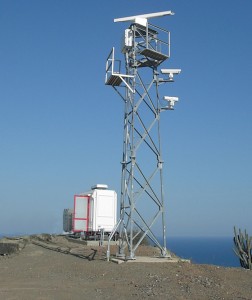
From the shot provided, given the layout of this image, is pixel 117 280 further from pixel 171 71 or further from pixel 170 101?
pixel 171 71

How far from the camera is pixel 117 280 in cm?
1341

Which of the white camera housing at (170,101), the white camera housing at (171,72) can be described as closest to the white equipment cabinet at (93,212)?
the white camera housing at (170,101)

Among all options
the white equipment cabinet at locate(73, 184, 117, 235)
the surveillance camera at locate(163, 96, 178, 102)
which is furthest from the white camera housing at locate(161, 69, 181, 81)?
the white equipment cabinet at locate(73, 184, 117, 235)

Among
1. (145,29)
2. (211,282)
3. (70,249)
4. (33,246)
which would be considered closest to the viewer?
(211,282)

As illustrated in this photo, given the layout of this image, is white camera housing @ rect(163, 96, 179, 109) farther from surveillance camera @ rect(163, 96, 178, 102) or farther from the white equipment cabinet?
the white equipment cabinet

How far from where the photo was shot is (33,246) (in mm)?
22266

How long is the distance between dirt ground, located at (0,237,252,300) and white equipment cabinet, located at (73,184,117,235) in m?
7.74

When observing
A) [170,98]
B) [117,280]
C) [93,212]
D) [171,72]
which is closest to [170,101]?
[170,98]

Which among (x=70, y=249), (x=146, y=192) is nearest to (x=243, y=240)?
(x=146, y=192)

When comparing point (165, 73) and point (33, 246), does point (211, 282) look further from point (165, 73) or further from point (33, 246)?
point (33, 246)

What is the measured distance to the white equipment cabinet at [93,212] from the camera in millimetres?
25031

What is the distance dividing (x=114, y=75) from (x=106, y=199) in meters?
9.73

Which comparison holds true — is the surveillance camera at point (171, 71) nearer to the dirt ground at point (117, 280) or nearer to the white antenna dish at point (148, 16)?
the white antenna dish at point (148, 16)

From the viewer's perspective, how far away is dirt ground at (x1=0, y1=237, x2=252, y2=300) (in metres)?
11.9
